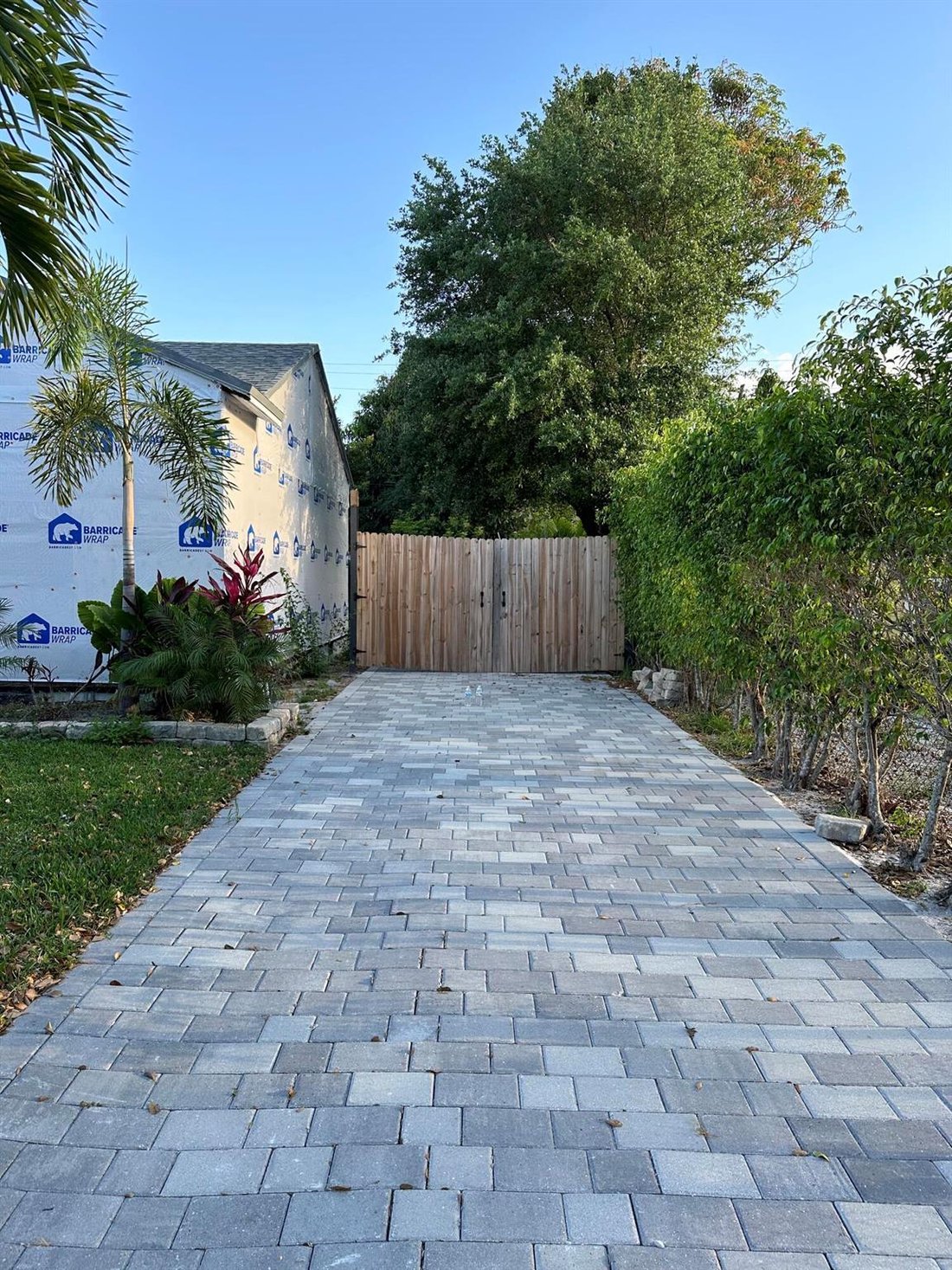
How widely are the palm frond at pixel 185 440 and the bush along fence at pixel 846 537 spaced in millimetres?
4283

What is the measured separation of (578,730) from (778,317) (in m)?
15.1

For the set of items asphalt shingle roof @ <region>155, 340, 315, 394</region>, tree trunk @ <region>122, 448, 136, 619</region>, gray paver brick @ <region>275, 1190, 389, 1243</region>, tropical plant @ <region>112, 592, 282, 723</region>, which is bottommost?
gray paver brick @ <region>275, 1190, 389, 1243</region>

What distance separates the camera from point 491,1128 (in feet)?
7.71

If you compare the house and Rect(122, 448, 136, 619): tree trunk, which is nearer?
Rect(122, 448, 136, 619): tree trunk

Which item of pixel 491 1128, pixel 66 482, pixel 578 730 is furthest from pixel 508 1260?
pixel 66 482

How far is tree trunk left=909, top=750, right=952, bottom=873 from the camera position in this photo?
4250 mm

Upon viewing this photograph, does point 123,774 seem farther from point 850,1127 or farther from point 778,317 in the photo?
point 778,317

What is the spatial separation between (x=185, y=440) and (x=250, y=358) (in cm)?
533

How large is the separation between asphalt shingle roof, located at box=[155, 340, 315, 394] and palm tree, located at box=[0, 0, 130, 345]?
598 cm

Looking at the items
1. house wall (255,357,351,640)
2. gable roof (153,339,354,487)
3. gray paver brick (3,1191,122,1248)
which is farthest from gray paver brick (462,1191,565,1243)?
house wall (255,357,351,640)

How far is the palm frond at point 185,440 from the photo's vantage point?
303 inches

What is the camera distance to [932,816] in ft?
14.5

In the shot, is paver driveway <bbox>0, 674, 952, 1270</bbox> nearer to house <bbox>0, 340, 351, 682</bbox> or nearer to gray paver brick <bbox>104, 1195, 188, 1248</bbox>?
gray paver brick <bbox>104, 1195, 188, 1248</bbox>

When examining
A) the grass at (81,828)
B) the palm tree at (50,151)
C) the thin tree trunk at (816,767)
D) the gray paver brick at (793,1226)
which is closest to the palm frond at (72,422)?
the grass at (81,828)
